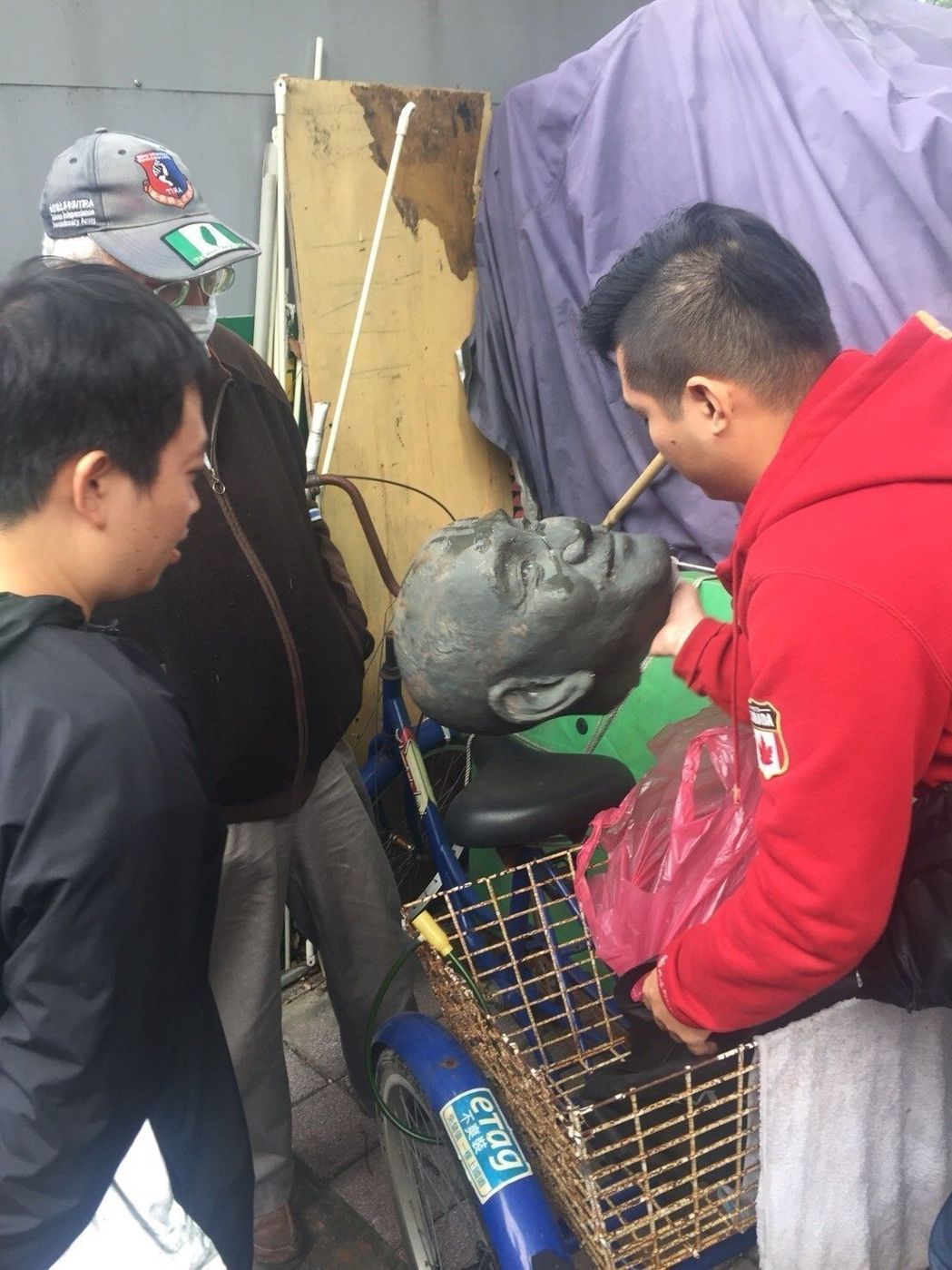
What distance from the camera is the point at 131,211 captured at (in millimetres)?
1922

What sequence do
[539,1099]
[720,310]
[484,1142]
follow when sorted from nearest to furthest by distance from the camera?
[720,310] → [539,1099] → [484,1142]

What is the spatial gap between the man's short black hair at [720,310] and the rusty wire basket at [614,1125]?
3.00 feet

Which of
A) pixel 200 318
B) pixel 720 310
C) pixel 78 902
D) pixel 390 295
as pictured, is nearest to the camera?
pixel 78 902

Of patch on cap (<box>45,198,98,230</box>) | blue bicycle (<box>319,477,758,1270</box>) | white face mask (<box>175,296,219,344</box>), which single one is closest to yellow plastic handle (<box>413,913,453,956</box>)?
blue bicycle (<box>319,477,758,1270</box>)

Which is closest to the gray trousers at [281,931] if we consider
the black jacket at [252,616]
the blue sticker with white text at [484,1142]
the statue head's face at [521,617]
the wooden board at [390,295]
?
the black jacket at [252,616]

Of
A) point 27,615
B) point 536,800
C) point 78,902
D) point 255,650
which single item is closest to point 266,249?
point 255,650

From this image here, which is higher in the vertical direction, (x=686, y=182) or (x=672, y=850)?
(x=686, y=182)

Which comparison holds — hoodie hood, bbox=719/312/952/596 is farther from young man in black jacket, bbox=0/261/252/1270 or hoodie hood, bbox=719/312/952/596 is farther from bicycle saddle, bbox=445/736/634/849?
bicycle saddle, bbox=445/736/634/849

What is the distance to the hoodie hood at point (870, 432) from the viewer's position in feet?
3.74

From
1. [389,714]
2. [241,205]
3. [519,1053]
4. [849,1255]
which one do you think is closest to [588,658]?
[519,1053]

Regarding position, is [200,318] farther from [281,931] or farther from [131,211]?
[281,931]

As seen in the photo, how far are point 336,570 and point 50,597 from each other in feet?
4.29

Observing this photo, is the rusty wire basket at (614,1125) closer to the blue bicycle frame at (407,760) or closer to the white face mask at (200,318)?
→ the blue bicycle frame at (407,760)

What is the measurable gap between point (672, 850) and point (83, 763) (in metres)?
0.90
